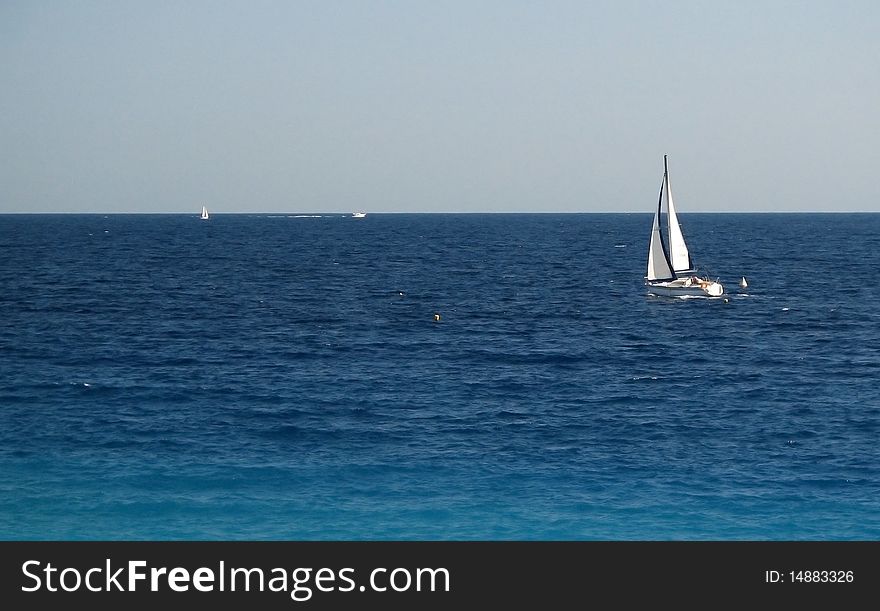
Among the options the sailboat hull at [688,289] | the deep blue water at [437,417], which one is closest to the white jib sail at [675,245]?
the sailboat hull at [688,289]

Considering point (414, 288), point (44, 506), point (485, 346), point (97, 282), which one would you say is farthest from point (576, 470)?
point (97, 282)

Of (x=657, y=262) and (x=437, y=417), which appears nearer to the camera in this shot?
(x=437, y=417)

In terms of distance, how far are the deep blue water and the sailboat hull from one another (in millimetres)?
2252

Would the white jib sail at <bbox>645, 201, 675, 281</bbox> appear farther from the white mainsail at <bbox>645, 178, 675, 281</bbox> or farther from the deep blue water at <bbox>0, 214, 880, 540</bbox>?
the deep blue water at <bbox>0, 214, 880, 540</bbox>

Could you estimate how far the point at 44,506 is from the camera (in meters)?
40.9

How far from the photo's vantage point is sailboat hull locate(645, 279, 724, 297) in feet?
376

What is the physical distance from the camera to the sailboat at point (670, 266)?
114750 millimetres

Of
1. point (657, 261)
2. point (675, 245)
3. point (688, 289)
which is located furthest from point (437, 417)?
point (675, 245)

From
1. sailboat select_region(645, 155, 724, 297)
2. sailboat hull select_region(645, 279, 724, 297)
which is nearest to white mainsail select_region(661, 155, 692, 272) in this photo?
sailboat select_region(645, 155, 724, 297)

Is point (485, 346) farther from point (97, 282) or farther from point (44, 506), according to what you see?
point (97, 282)

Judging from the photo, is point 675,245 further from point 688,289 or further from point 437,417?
point 437,417

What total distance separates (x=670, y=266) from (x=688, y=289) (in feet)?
17.6

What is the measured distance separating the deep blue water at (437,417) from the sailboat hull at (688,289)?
2.25 metres

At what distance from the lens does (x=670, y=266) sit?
389 ft
